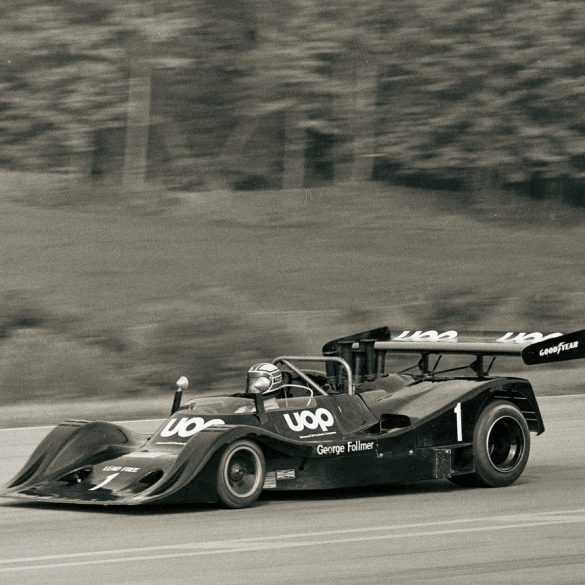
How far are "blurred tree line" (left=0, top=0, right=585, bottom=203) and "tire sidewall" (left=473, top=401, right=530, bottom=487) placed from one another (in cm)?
1818

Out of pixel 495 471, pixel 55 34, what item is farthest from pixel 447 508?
pixel 55 34

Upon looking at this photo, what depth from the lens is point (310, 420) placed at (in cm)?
1016

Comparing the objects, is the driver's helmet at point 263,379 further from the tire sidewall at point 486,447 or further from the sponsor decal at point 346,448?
the tire sidewall at point 486,447

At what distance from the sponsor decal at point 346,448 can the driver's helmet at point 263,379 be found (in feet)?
1.82

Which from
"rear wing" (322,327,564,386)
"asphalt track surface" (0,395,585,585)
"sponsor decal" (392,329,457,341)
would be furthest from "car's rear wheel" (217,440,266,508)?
"sponsor decal" (392,329,457,341)

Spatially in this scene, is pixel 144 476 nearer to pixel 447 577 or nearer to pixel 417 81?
pixel 447 577

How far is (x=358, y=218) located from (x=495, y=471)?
27298 mm

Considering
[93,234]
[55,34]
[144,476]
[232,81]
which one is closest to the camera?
[144,476]

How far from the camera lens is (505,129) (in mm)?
32438

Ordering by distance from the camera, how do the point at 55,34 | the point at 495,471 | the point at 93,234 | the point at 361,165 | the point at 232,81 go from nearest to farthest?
the point at 495,471 → the point at 55,34 → the point at 232,81 → the point at 93,234 → the point at 361,165

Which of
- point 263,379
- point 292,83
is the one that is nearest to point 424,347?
point 263,379

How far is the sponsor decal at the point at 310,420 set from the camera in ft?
33.1

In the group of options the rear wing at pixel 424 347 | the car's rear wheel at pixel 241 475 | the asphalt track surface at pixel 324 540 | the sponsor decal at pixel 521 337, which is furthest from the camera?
the sponsor decal at pixel 521 337

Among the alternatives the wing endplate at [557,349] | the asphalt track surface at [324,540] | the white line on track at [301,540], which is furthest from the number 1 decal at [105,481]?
the wing endplate at [557,349]
